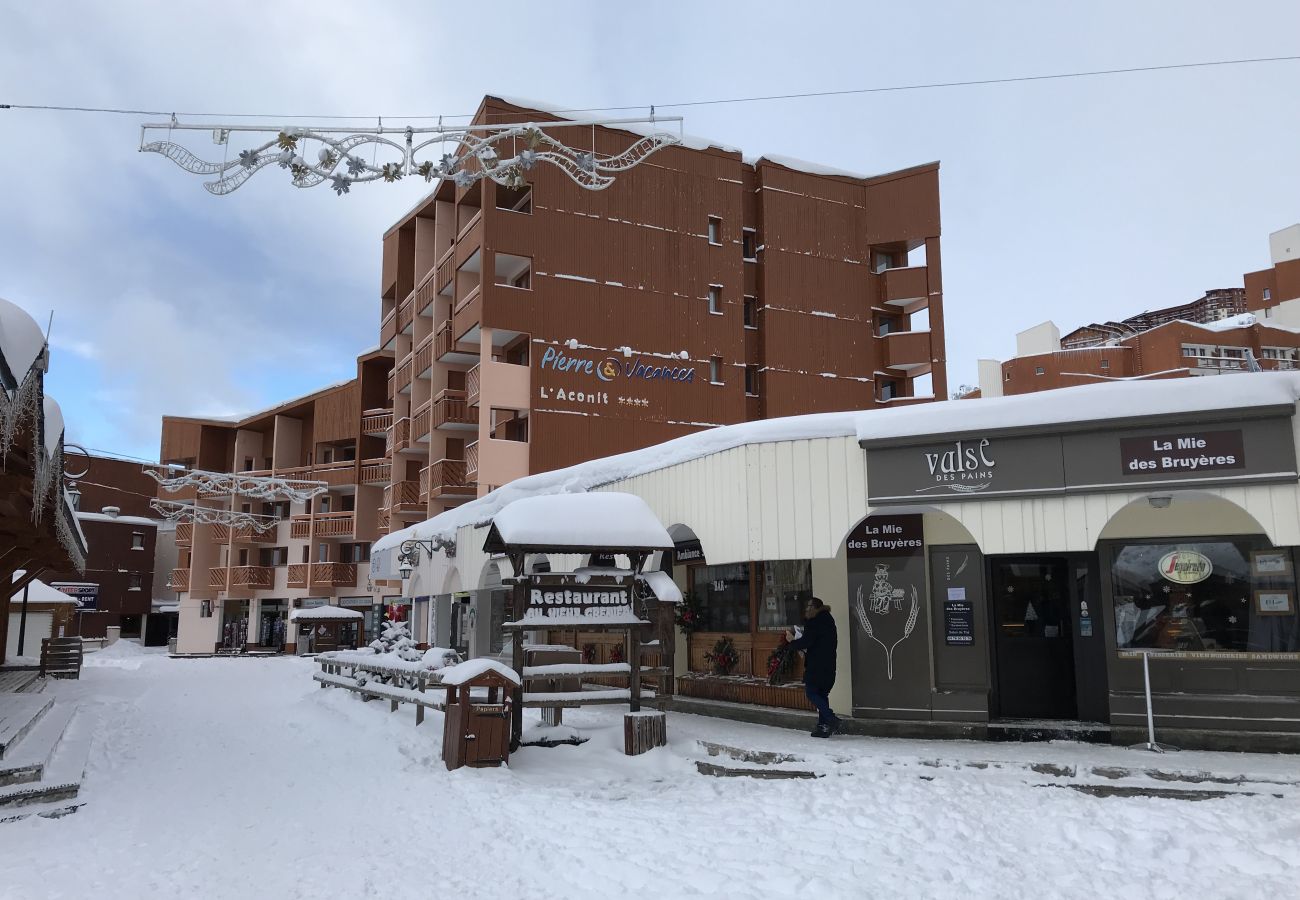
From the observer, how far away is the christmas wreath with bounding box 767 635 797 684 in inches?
493

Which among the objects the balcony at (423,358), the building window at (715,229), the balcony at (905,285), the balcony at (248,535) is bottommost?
the balcony at (248,535)

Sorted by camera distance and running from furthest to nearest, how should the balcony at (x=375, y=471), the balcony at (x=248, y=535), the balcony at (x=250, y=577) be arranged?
the balcony at (x=248, y=535) < the balcony at (x=250, y=577) < the balcony at (x=375, y=471)

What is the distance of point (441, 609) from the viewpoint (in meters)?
28.5

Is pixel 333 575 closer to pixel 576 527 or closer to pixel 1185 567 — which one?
pixel 576 527

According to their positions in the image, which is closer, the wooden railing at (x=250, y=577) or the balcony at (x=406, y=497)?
the balcony at (x=406, y=497)

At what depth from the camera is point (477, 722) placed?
32.4 feet

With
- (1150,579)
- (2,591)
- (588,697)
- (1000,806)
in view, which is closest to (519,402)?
(2,591)

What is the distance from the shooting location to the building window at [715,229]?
3603cm

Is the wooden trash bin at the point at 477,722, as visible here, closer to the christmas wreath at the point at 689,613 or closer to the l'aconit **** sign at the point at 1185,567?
the christmas wreath at the point at 689,613

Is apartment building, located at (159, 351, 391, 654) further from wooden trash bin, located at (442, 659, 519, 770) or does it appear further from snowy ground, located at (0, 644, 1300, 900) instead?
snowy ground, located at (0, 644, 1300, 900)

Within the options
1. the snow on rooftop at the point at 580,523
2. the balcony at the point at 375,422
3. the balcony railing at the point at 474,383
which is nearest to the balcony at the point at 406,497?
the balcony railing at the point at 474,383

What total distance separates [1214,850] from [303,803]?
284 inches

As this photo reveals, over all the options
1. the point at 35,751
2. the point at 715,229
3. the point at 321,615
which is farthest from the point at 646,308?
the point at 35,751

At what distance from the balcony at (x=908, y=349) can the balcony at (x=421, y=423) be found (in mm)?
18769
